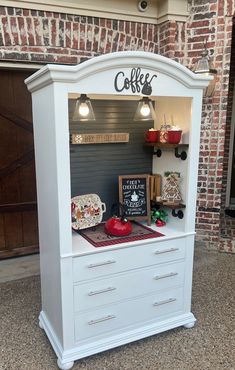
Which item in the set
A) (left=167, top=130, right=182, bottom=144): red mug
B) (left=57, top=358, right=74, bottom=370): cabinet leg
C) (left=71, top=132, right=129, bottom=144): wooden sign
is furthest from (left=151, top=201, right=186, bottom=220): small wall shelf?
(left=57, top=358, right=74, bottom=370): cabinet leg

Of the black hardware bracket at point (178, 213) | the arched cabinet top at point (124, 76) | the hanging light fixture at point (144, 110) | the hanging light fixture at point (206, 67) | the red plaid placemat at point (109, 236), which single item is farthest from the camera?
the hanging light fixture at point (206, 67)

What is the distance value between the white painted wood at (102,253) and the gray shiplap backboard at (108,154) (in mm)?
282

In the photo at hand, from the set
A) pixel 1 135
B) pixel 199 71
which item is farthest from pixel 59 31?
pixel 199 71

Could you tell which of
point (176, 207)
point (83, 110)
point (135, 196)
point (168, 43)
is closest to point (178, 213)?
point (176, 207)

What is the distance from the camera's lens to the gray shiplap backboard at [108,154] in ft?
7.32

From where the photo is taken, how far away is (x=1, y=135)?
313 centimetres

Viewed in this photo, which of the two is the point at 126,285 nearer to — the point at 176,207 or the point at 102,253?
the point at 102,253

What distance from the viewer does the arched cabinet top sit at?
160 cm

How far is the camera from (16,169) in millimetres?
3232

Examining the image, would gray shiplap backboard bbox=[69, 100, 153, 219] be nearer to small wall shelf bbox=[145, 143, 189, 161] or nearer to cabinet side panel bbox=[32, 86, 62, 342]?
small wall shelf bbox=[145, 143, 189, 161]

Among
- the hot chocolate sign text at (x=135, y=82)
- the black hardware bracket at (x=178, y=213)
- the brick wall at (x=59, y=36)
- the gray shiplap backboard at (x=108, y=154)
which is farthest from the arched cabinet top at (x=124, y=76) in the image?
the brick wall at (x=59, y=36)

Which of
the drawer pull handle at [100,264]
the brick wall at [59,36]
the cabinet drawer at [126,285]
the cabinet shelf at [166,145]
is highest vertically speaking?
the brick wall at [59,36]

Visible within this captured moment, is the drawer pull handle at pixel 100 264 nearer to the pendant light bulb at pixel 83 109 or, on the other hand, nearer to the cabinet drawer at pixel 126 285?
the cabinet drawer at pixel 126 285

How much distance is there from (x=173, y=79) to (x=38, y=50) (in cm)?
157
